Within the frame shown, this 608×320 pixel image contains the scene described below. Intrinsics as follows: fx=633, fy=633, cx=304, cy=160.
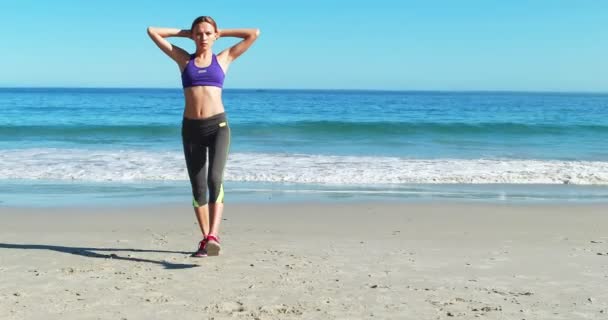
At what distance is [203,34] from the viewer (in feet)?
16.2

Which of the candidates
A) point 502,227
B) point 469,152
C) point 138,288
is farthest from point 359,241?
point 469,152

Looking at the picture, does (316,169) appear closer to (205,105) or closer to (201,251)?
(201,251)

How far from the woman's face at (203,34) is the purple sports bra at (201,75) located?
0.13 metres

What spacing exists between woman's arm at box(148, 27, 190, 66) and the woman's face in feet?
0.48

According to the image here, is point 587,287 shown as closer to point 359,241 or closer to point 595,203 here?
point 359,241

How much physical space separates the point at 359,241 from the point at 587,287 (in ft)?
6.95

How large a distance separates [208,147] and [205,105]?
1.19 feet

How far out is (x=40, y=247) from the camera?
5629mm

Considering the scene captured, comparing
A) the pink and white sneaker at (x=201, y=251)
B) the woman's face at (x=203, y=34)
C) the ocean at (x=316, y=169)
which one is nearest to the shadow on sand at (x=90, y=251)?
the pink and white sneaker at (x=201, y=251)

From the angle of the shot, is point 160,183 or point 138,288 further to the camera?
point 160,183

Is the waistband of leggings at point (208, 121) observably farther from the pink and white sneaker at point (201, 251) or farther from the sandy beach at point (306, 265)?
the sandy beach at point (306, 265)

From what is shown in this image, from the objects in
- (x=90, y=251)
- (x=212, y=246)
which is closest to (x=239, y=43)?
(x=212, y=246)

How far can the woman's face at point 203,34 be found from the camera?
16.2 ft

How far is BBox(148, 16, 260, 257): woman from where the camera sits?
499 centimetres
